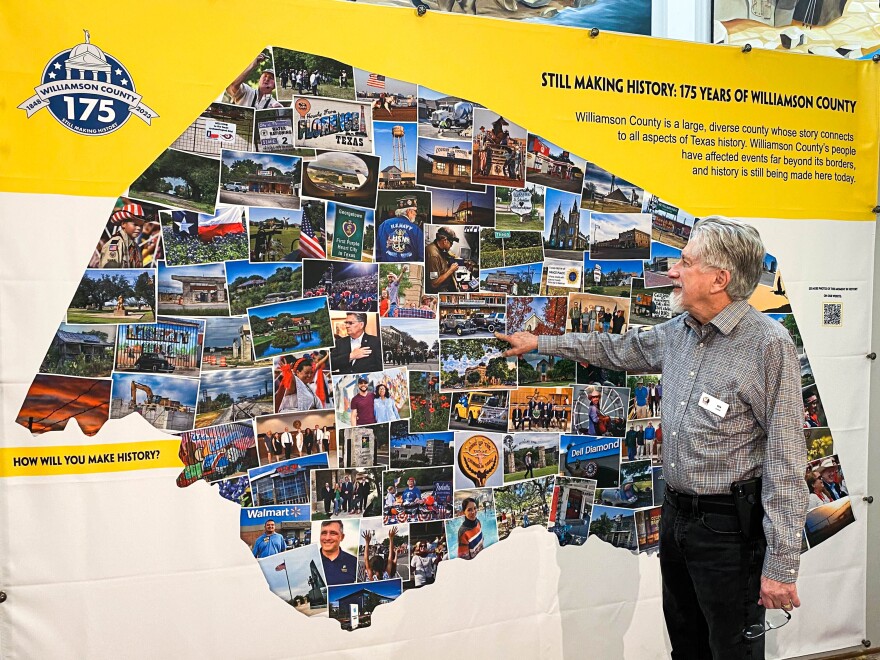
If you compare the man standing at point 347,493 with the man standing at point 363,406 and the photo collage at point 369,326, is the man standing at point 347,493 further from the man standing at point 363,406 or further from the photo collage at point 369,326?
the man standing at point 363,406

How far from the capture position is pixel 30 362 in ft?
7.14

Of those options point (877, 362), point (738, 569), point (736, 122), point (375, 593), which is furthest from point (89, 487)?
point (877, 362)

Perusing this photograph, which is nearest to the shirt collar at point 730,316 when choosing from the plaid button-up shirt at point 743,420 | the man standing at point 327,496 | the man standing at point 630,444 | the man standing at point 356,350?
the plaid button-up shirt at point 743,420

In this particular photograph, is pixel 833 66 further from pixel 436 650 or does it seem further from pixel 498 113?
pixel 436 650

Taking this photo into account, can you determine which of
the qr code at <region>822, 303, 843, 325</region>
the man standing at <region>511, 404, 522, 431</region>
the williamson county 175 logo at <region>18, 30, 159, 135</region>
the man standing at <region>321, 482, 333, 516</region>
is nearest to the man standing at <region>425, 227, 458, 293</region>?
the man standing at <region>511, 404, 522, 431</region>

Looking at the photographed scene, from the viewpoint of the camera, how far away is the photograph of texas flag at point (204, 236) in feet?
7.50

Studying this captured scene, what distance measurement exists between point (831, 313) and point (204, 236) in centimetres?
240

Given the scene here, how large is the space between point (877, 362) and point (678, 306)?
138cm

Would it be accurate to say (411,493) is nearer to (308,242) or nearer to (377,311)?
(377,311)

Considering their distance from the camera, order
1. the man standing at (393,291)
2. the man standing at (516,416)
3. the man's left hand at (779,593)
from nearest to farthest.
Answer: the man's left hand at (779,593) < the man standing at (393,291) < the man standing at (516,416)

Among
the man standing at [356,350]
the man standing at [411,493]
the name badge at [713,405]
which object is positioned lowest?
the man standing at [411,493]

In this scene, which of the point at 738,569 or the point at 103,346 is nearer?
the point at 738,569

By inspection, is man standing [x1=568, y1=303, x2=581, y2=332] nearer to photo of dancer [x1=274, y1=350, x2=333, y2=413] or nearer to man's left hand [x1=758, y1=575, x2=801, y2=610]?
photo of dancer [x1=274, y1=350, x2=333, y2=413]

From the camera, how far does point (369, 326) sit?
8.21 ft
